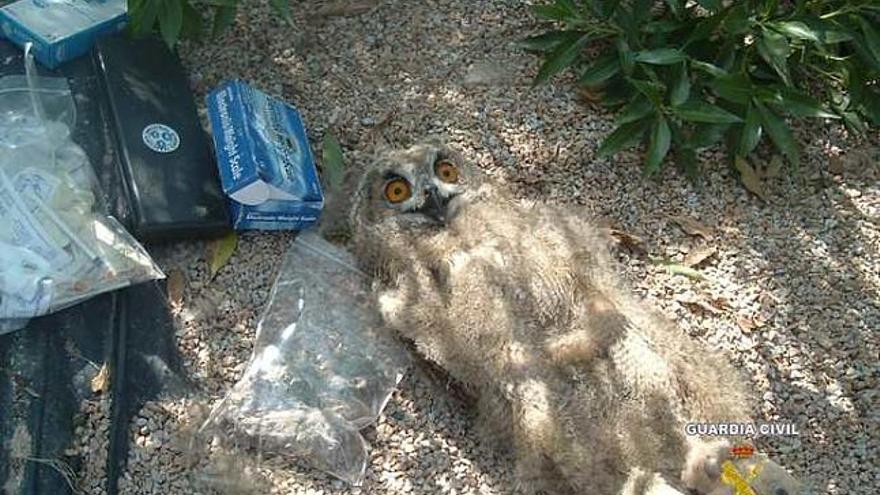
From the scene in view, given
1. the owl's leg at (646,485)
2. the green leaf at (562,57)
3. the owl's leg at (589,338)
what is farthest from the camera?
the green leaf at (562,57)

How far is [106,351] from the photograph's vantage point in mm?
2484

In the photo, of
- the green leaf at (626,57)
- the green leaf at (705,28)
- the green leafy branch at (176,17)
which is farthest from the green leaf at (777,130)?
the green leafy branch at (176,17)

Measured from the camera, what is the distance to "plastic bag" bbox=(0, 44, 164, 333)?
2.44 metres

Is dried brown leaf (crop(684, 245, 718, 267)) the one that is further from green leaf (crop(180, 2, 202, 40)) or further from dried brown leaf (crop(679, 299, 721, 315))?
green leaf (crop(180, 2, 202, 40))

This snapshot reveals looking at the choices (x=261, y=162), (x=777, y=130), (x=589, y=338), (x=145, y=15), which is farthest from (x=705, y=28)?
(x=145, y=15)

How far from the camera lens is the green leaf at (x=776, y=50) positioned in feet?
9.07

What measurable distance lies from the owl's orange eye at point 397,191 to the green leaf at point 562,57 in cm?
57

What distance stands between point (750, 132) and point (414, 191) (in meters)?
0.89

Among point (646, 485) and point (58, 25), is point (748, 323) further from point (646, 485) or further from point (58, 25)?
point (58, 25)

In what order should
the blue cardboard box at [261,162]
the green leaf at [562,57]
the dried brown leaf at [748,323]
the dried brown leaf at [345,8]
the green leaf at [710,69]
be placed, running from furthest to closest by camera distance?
the dried brown leaf at [345,8] → the green leaf at [562,57] → the green leaf at [710,69] → the dried brown leaf at [748,323] → the blue cardboard box at [261,162]

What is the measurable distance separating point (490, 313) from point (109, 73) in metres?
1.19

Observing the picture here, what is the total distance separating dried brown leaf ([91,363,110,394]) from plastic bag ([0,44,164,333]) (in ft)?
0.57

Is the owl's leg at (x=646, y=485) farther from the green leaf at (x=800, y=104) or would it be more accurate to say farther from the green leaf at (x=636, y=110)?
the green leaf at (x=800, y=104)

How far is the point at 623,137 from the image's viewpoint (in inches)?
114
